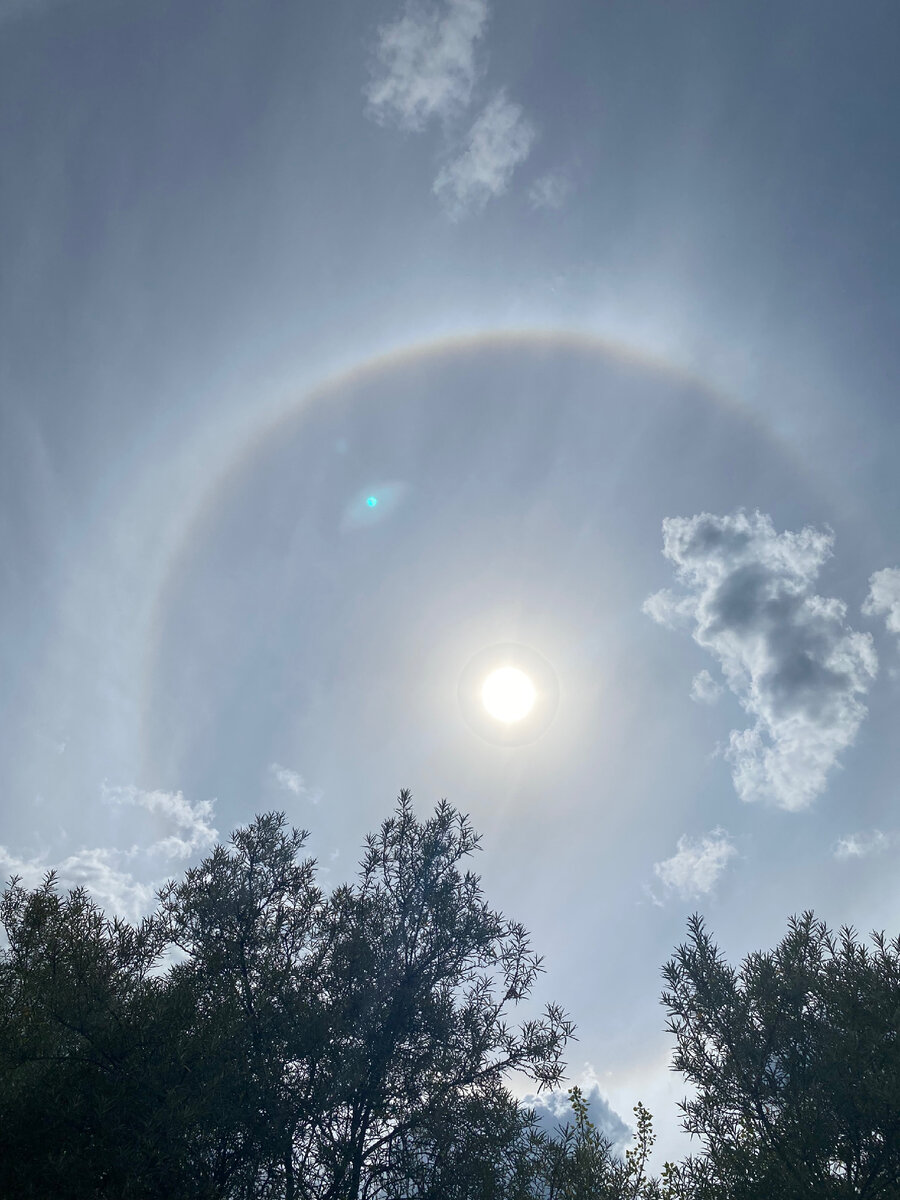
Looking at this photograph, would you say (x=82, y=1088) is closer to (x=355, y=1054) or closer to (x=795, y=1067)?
(x=355, y=1054)

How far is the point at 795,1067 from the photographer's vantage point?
40.0ft

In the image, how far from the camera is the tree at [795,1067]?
1077 centimetres

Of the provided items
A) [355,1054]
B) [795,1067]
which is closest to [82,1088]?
[355,1054]

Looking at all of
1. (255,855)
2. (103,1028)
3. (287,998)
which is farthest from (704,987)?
(103,1028)

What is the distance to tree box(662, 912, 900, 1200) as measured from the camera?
10.8 metres

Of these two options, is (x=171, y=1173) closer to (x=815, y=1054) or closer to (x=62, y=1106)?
(x=62, y=1106)

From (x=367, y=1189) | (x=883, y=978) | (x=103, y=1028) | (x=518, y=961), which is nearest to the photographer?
(x=103, y=1028)

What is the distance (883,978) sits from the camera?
1247cm

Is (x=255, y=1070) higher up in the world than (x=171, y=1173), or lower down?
higher up

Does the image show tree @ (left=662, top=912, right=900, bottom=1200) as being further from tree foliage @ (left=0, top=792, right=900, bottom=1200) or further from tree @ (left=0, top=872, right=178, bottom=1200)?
tree @ (left=0, top=872, right=178, bottom=1200)

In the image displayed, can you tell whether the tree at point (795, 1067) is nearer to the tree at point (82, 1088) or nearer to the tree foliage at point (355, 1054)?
the tree foliage at point (355, 1054)

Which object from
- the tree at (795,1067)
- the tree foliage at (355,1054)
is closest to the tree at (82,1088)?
the tree foliage at (355,1054)

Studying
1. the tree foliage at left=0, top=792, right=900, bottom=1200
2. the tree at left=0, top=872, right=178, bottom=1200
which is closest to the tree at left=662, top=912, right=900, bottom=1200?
the tree foliage at left=0, top=792, right=900, bottom=1200

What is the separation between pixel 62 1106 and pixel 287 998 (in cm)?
384
